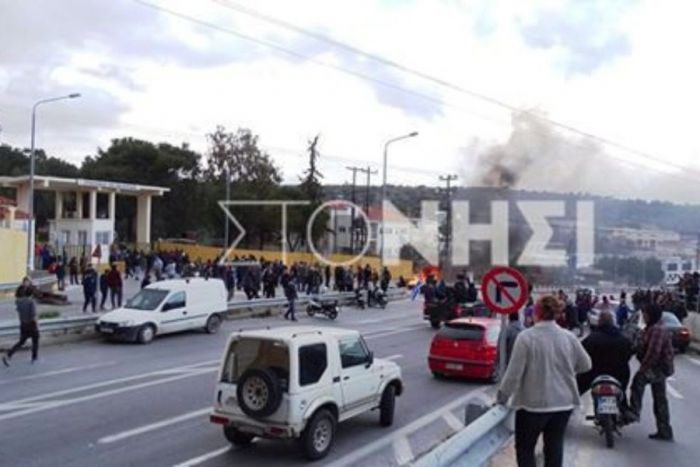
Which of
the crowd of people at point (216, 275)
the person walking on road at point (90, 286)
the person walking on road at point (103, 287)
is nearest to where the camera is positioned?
the person walking on road at point (90, 286)

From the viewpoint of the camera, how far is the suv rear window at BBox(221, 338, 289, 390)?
965 centimetres

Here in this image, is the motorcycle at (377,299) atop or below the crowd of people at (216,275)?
below

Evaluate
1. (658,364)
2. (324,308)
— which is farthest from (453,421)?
(324,308)

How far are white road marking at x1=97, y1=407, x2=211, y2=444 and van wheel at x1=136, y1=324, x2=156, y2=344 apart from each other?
9.46 metres

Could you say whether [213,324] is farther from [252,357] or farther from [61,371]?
[252,357]

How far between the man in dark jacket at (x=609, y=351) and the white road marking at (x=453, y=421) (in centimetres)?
234

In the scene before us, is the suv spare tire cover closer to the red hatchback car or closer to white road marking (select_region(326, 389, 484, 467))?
white road marking (select_region(326, 389, 484, 467))

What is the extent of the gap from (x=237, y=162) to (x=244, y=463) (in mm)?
78099

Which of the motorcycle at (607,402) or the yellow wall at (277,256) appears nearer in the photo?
the motorcycle at (607,402)

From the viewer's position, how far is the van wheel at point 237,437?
33.0 ft

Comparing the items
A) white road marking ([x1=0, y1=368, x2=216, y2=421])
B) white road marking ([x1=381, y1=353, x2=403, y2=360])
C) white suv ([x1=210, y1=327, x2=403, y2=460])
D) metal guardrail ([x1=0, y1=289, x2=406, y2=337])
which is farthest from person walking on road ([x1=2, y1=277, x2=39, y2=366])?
white suv ([x1=210, y1=327, x2=403, y2=460])

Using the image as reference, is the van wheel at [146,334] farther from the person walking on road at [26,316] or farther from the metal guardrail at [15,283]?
the metal guardrail at [15,283]

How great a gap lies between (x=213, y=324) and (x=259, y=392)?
50.5ft

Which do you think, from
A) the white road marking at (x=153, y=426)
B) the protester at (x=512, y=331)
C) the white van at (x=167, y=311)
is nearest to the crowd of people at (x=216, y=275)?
the white van at (x=167, y=311)
